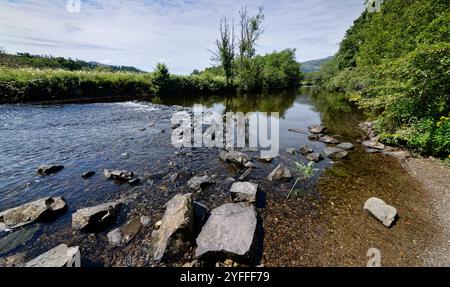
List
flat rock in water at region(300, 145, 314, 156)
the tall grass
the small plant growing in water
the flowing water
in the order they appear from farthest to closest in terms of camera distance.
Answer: the tall grass → flat rock in water at region(300, 145, 314, 156) → the small plant growing in water → the flowing water

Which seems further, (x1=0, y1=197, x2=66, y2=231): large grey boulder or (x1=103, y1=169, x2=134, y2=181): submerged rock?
(x1=103, y1=169, x2=134, y2=181): submerged rock

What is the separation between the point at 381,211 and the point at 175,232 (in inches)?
183

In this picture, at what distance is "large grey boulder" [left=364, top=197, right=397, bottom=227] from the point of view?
4359 millimetres

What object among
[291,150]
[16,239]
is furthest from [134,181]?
[291,150]

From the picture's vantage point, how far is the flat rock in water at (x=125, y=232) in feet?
12.6

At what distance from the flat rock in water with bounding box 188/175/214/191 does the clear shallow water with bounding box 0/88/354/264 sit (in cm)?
65

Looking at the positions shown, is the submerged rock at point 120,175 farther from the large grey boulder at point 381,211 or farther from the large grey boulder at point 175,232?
the large grey boulder at point 381,211

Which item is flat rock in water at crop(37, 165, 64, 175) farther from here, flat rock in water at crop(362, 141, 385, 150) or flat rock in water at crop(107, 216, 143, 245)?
flat rock in water at crop(362, 141, 385, 150)

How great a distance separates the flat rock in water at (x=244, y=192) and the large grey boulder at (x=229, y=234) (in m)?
0.63

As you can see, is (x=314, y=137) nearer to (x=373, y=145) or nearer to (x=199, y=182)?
(x=373, y=145)

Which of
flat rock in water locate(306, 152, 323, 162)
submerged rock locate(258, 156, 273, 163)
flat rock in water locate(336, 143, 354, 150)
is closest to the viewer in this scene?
submerged rock locate(258, 156, 273, 163)

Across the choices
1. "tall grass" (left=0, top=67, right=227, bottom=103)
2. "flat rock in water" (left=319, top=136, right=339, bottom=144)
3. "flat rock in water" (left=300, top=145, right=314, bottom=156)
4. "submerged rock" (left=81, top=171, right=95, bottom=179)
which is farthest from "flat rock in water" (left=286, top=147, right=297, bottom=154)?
"tall grass" (left=0, top=67, right=227, bottom=103)

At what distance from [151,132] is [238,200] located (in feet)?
24.8

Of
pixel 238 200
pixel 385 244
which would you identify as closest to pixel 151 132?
pixel 238 200
